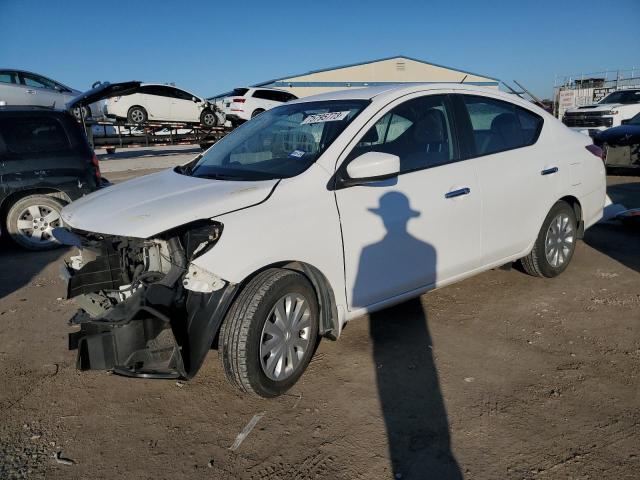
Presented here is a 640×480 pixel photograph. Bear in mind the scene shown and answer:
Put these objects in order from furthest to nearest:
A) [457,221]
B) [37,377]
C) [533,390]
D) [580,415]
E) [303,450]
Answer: [457,221], [37,377], [533,390], [580,415], [303,450]

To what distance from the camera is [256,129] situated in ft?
13.6

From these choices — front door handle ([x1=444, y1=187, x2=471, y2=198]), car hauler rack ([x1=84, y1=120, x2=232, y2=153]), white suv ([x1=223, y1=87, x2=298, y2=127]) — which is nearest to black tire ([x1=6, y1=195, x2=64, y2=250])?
front door handle ([x1=444, y1=187, x2=471, y2=198])

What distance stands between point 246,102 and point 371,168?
19.2 metres

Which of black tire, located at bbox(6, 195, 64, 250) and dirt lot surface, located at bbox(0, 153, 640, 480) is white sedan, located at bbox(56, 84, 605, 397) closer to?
dirt lot surface, located at bbox(0, 153, 640, 480)

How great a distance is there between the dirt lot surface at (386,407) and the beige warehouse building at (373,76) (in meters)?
37.3

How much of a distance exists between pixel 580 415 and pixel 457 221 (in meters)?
1.50

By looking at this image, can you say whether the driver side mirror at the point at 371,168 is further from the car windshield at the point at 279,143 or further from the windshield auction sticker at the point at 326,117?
the windshield auction sticker at the point at 326,117

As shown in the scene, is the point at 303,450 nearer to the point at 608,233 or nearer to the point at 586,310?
the point at 586,310

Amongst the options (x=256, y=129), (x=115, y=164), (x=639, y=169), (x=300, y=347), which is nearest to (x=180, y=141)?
(x=115, y=164)

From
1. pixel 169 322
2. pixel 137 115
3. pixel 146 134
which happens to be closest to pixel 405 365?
pixel 169 322

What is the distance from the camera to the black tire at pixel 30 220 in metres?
6.59

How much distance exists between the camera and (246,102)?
70.0ft

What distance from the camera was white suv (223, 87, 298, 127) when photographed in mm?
21297

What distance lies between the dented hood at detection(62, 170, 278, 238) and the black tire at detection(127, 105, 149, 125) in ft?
54.9
